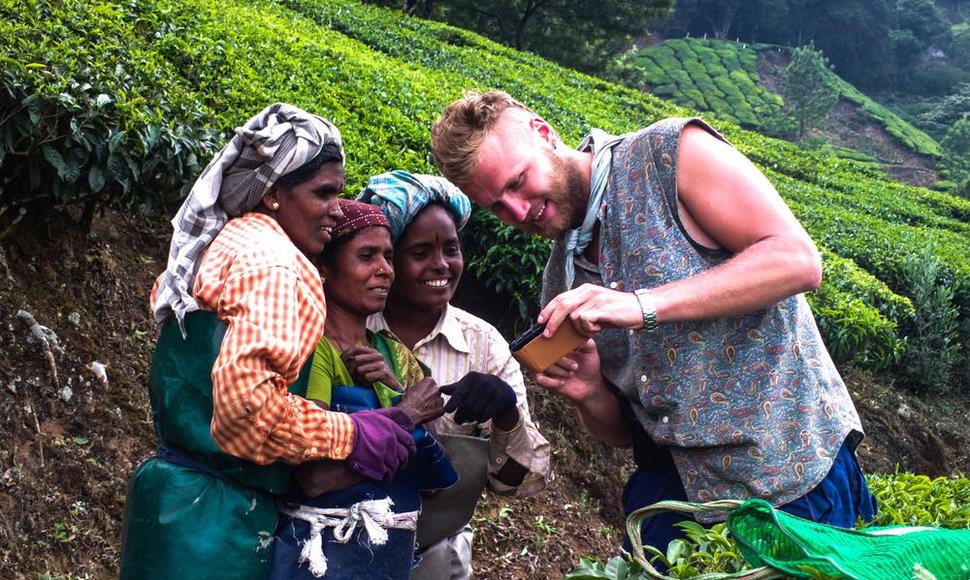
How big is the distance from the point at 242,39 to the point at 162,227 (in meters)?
2.58

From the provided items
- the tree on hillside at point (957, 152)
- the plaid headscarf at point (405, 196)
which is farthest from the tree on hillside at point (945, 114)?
the plaid headscarf at point (405, 196)

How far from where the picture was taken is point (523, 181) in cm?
264

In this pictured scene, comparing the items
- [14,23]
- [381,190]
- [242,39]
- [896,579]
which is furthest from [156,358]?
[242,39]

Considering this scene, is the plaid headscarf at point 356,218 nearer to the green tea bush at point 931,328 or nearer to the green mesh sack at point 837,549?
the green mesh sack at point 837,549

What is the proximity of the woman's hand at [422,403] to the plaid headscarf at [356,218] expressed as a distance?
0.51 meters

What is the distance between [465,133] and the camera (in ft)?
8.80

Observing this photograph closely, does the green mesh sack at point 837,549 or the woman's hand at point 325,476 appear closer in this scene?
the green mesh sack at point 837,549

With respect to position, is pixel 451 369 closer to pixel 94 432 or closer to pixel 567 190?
pixel 567 190

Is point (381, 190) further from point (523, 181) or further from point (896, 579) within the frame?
point (896, 579)

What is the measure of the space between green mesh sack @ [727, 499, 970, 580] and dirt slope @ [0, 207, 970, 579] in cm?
271

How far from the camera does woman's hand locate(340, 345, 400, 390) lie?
94.5 inches

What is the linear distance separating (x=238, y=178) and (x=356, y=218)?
44cm

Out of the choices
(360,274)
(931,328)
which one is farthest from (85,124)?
(931,328)

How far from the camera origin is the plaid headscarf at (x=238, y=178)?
2238mm
